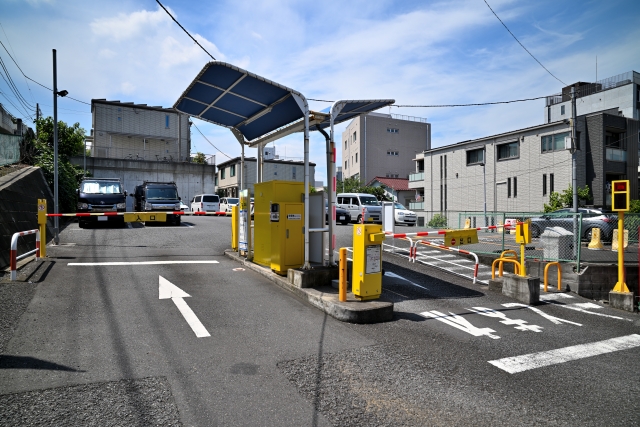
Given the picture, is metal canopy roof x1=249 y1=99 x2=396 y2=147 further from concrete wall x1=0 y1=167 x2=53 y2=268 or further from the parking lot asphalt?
concrete wall x1=0 y1=167 x2=53 y2=268

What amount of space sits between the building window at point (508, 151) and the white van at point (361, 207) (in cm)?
1469

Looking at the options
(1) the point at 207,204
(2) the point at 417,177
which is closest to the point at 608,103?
(2) the point at 417,177

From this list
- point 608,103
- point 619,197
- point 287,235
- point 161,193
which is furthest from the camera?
point 608,103

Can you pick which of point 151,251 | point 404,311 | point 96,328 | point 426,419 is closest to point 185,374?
point 96,328

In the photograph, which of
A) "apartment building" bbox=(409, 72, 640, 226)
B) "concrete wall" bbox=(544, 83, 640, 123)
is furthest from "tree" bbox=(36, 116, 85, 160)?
"concrete wall" bbox=(544, 83, 640, 123)

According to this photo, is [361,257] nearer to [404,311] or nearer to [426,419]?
[404,311]

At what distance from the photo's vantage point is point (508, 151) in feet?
105

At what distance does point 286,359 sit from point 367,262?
7.91ft

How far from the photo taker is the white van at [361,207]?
22094 millimetres

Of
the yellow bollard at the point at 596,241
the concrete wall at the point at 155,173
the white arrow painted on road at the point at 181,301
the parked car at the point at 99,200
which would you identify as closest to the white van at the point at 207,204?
the concrete wall at the point at 155,173

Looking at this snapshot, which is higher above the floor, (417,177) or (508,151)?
(508,151)

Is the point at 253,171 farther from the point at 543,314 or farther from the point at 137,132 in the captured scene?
the point at 543,314

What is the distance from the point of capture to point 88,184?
16.8 metres

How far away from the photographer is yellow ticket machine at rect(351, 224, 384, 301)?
20.6 feet
